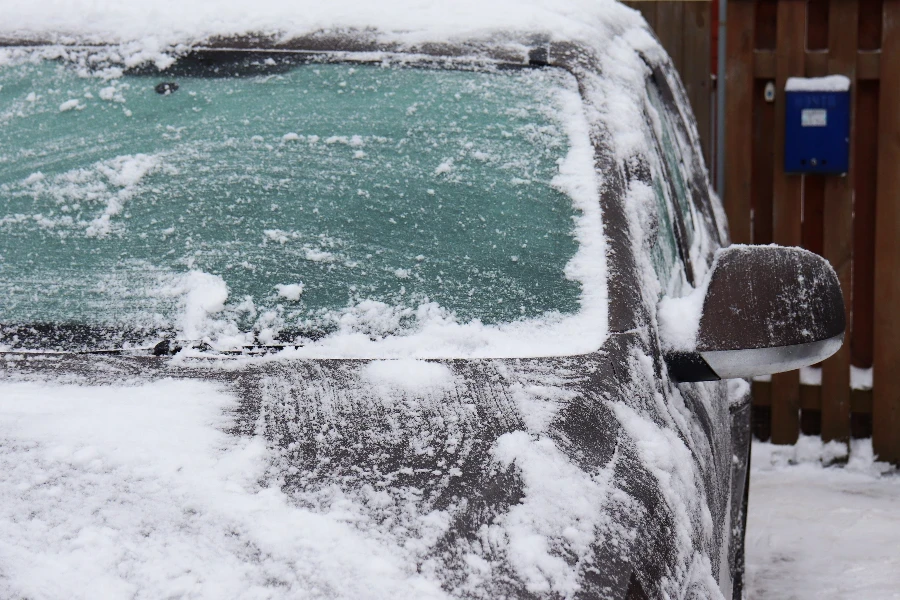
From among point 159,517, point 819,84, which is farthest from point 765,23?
point 159,517

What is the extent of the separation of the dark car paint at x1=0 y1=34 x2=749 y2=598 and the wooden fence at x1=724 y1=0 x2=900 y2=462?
2756mm

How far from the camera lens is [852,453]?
4.66 metres

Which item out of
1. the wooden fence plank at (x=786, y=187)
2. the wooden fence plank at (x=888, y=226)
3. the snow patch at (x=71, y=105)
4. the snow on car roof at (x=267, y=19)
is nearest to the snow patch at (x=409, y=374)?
the snow on car roof at (x=267, y=19)

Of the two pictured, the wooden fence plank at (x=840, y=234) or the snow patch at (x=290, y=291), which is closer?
the snow patch at (x=290, y=291)

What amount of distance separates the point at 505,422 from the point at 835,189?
338 cm

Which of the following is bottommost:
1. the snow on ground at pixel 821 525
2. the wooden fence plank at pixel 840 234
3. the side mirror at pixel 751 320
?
the snow on ground at pixel 821 525

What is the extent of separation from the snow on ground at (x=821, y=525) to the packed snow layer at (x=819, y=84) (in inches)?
59.3

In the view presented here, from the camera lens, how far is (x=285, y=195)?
1935mm

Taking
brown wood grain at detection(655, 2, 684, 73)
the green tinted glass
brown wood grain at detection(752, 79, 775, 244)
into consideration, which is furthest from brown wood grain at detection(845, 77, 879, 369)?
the green tinted glass

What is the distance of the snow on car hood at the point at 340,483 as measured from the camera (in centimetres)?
128

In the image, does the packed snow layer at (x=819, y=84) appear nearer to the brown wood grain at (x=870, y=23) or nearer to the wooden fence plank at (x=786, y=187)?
the wooden fence plank at (x=786, y=187)

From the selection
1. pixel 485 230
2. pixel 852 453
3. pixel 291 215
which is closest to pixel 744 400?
pixel 485 230

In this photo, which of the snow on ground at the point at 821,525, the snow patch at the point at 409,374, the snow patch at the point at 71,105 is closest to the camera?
the snow patch at the point at 409,374

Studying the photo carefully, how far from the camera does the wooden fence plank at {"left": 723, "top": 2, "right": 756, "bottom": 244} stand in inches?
180
